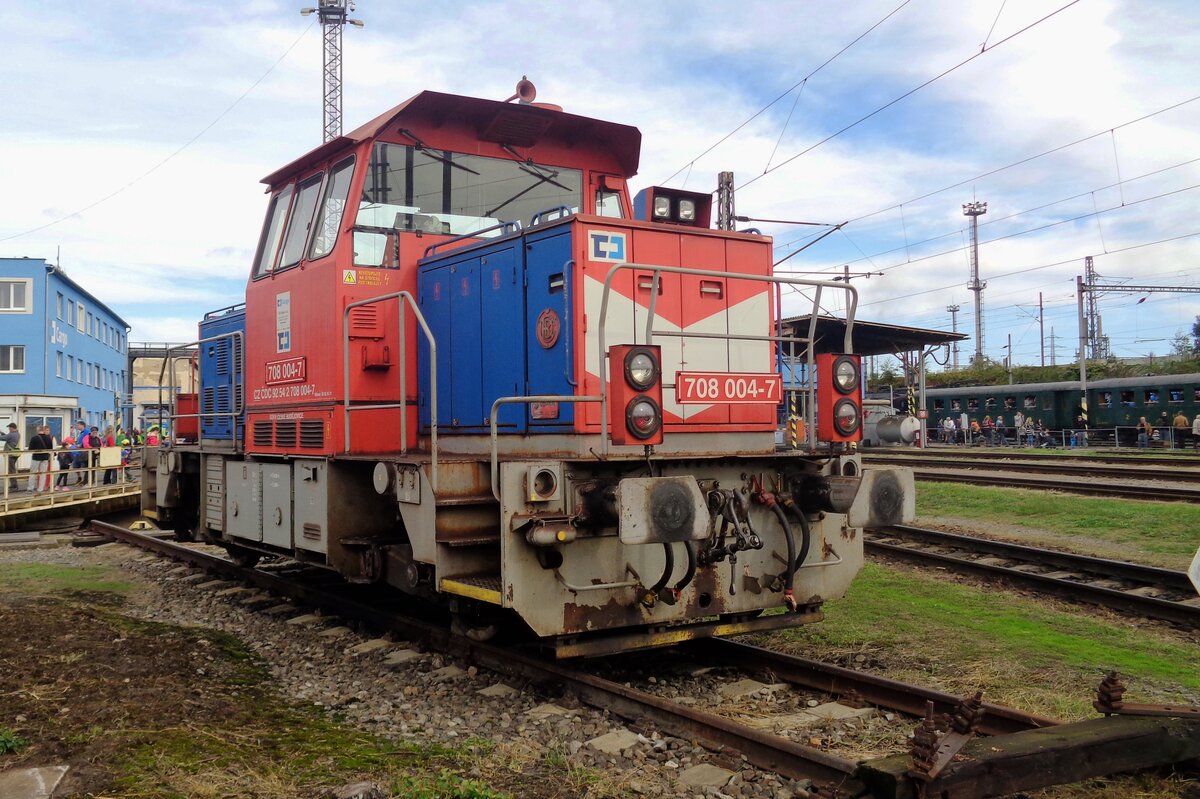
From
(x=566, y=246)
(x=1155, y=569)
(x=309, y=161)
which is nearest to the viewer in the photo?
(x=566, y=246)

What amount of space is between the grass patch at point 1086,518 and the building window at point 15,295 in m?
34.2

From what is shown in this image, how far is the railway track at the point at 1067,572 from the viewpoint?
7.07 m

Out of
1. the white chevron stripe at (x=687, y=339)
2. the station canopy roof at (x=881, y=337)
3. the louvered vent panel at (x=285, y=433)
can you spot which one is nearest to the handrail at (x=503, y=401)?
the white chevron stripe at (x=687, y=339)

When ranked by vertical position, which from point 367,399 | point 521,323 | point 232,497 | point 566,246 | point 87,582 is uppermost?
point 566,246

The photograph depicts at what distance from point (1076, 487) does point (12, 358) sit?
1436 inches

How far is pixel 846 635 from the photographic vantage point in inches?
241

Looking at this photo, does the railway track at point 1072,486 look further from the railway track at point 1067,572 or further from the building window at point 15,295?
the building window at point 15,295

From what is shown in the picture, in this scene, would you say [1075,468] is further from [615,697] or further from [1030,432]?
[615,697]

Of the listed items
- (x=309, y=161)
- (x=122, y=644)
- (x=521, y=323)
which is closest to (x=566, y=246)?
(x=521, y=323)

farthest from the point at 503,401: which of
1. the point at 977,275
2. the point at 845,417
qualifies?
the point at 977,275

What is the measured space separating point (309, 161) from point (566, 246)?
9.89ft

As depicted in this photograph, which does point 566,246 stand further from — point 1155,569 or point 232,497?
point 1155,569

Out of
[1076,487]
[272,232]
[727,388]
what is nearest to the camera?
[727,388]

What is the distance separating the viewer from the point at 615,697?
4656 mm
